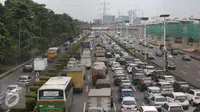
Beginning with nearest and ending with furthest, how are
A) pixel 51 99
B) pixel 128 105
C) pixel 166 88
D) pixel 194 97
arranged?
pixel 51 99 → pixel 128 105 → pixel 194 97 → pixel 166 88

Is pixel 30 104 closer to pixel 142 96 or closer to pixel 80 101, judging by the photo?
pixel 80 101

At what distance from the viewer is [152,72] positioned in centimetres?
3931

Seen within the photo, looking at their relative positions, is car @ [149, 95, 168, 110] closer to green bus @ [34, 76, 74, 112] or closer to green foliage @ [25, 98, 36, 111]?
green bus @ [34, 76, 74, 112]

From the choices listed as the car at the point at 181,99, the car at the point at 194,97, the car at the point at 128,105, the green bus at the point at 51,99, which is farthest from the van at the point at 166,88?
the green bus at the point at 51,99

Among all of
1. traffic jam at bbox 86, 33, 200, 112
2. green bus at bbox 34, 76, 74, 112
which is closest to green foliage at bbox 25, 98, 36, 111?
green bus at bbox 34, 76, 74, 112

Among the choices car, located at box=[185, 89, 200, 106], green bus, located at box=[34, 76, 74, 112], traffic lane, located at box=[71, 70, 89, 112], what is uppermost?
green bus, located at box=[34, 76, 74, 112]

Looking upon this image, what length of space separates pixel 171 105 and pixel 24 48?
37170 mm

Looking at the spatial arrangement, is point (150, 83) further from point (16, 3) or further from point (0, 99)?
point (16, 3)

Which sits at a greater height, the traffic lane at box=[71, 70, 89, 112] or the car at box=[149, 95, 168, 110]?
the car at box=[149, 95, 168, 110]

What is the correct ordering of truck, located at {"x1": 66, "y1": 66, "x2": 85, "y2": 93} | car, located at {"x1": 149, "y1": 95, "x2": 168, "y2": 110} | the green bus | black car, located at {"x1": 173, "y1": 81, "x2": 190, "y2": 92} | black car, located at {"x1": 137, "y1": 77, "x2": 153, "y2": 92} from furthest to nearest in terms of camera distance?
black car, located at {"x1": 137, "y1": 77, "x2": 153, "y2": 92} → truck, located at {"x1": 66, "y1": 66, "x2": 85, "y2": 93} → black car, located at {"x1": 173, "y1": 81, "x2": 190, "y2": 92} → car, located at {"x1": 149, "y1": 95, "x2": 168, "y2": 110} → the green bus

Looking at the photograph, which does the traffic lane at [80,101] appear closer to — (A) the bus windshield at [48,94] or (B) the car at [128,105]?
(B) the car at [128,105]

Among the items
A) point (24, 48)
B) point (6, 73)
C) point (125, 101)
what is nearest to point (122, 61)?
point (24, 48)

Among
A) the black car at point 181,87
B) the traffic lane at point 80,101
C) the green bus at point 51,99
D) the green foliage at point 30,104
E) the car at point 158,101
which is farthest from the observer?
the black car at point 181,87

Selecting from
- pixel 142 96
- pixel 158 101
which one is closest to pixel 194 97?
pixel 158 101
